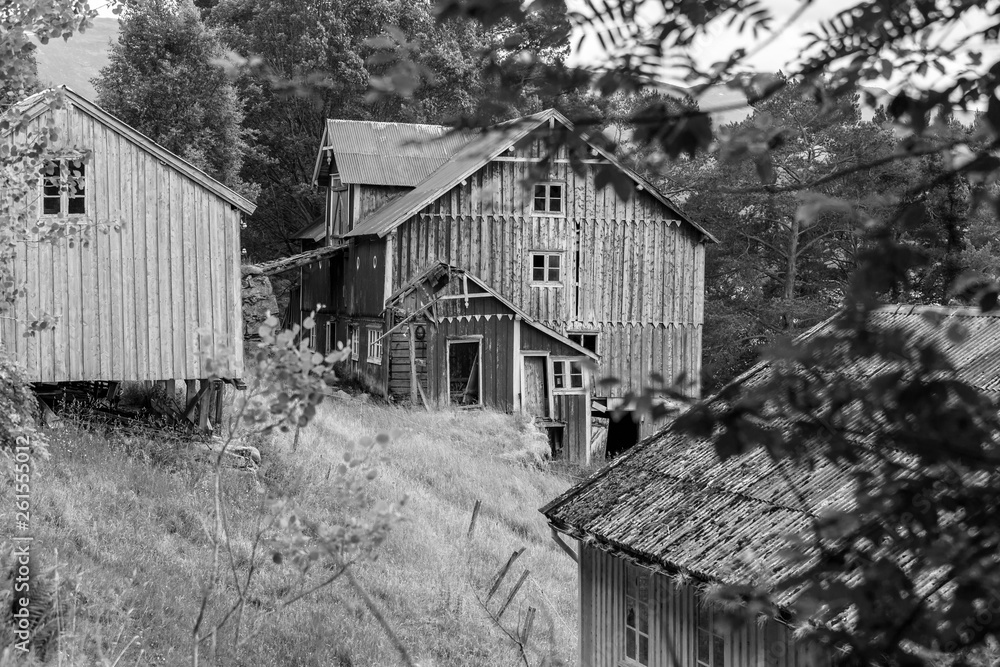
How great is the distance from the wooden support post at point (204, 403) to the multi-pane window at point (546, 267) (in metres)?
11.5

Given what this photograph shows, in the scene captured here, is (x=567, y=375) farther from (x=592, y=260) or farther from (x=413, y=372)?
(x=413, y=372)

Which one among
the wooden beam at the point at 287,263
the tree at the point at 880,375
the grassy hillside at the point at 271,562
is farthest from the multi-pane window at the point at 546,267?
the tree at the point at 880,375

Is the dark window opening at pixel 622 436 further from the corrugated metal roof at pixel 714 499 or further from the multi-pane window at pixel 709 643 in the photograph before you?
the multi-pane window at pixel 709 643

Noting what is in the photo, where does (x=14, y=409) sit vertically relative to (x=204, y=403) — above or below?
above

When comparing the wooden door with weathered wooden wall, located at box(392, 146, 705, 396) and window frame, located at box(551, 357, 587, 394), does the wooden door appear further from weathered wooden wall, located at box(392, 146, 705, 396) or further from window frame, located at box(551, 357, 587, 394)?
weathered wooden wall, located at box(392, 146, 705, 396)

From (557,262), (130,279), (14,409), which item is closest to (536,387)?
(557,262)

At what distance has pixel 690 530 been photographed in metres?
8.44

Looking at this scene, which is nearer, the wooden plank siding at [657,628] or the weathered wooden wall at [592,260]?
the wooden plank siding at [657,628]

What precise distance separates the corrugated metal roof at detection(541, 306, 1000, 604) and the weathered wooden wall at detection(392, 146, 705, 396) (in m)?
16.1

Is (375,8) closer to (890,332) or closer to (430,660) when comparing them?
(430,660)

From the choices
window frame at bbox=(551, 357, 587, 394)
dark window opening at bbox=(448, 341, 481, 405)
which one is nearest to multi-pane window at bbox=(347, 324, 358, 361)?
dark window opening at bbox=(448, 341, 481, 405)

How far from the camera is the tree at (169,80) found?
2975cm

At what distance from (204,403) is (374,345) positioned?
9475 millimetres

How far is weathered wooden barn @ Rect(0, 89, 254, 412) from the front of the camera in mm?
15695
